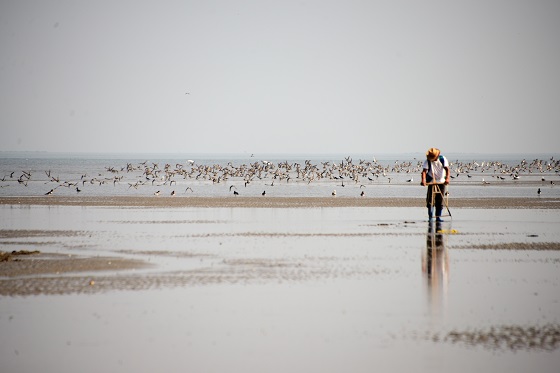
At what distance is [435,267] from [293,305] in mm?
5083

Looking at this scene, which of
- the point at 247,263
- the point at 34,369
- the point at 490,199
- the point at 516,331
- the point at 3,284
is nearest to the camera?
the point at 34,369

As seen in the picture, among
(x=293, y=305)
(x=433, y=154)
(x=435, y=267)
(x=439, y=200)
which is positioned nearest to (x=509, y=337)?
(x=293, y=305)

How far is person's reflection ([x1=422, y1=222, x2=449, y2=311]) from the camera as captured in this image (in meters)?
13.7

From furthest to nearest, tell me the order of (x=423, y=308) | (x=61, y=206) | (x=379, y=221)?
(x=61, y=206), (x=379, y=221), (x=423, y=308)

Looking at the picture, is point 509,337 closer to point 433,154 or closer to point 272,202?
point 433,154

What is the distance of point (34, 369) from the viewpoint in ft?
31.6

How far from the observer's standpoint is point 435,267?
1691 cm

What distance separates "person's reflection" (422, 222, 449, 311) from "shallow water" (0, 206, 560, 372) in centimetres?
5

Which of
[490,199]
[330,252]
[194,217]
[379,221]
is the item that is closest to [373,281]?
[330,252]

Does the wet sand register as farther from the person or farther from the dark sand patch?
the dark sand patch

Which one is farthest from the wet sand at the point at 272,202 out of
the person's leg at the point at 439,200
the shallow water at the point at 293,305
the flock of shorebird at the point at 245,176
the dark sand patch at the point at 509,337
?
the dark sand patch at the point at 509,337

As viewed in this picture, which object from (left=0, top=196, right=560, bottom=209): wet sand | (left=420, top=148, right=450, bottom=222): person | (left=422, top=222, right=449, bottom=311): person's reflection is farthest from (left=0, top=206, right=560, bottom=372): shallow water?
(left=0, top=196, right=560, bottom=209): wet sand

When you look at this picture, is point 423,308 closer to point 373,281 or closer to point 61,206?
point 373,281

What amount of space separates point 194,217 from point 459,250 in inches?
581
